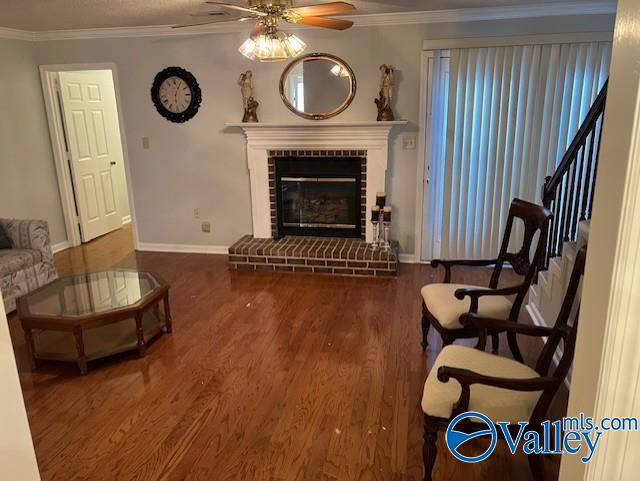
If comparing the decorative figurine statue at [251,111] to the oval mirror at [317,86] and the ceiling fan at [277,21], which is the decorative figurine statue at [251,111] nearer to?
the oval mirror at [317,86]

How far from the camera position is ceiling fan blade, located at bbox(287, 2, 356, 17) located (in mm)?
2678

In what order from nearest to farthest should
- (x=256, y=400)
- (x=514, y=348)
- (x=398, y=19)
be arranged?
1. (x=256, y=400)
2. (x=514, y=348)
3. (x=398, y=19)

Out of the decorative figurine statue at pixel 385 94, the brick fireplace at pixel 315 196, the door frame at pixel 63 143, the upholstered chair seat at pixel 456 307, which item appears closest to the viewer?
the upholstered chair seat at pixel 456 307

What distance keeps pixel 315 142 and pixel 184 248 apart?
6.33 feet

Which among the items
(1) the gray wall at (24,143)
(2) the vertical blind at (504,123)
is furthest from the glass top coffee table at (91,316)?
(2) the vertical blind at (504,123)

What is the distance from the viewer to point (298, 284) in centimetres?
425

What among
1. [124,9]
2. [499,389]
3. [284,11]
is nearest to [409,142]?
[284,11]

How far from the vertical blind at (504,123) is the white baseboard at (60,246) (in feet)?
13.9

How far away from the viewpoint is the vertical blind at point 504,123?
4.04m

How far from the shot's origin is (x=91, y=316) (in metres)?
2.79

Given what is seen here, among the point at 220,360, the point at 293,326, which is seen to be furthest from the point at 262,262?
the point at 220,360

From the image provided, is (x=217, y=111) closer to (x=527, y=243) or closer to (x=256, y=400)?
(x=256, y=400)

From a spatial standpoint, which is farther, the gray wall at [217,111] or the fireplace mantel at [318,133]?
the fireplace mantel at [318,133]

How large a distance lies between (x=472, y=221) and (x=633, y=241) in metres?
3.79
